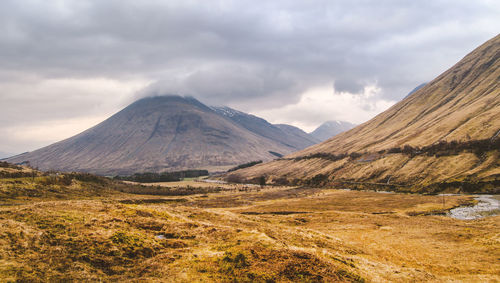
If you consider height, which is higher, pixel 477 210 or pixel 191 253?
pixel 191 253

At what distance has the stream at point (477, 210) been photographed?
270ft

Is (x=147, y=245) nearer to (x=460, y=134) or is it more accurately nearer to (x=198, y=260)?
(x=198, y=260)

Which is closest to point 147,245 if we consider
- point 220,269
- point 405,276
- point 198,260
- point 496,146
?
point 198,260

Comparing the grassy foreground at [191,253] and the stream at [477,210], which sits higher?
the grassy foreground at [191,253]

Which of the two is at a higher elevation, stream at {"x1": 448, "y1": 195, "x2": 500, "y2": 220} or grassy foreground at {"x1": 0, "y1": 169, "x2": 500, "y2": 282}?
grassy foreground at {"x1": 0, "y1": 169, "x2": 500, "y2": 282}

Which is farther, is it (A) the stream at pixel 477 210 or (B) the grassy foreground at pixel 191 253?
(A) the stream at pixel 477 210

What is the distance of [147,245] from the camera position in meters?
28.1

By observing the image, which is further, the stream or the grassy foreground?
the stream

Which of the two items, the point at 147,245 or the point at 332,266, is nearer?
the point at 332,266

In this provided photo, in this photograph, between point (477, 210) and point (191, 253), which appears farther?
point (477, 210)

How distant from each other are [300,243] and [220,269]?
16161mm

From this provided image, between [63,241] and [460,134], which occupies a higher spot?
[460,134]

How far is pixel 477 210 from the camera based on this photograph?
9069 centimetres

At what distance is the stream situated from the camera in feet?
270
